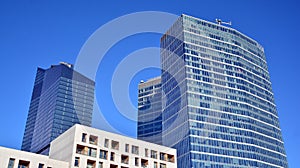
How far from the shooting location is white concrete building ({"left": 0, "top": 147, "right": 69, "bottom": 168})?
62.1 meters

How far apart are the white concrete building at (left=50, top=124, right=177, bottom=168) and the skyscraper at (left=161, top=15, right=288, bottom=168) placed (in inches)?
2108

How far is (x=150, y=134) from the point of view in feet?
639

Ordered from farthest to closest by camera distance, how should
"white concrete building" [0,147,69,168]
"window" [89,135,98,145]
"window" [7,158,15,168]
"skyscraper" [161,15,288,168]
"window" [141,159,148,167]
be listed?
1. "skyscraper" [161,15,288,168]
2. "window" [141,159,148,167]
3. "window" [89,135,98,145]
4. "window" [7,158,15,168]
5. "white concrete building" [0,147,69,168]

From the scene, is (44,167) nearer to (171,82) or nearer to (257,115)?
(171,82)

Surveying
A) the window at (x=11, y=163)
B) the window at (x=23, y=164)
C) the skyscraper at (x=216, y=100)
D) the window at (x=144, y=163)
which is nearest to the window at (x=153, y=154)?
the window at (x=144, y=163)

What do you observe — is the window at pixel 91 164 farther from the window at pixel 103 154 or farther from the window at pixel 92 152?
the window at pixel 103 154

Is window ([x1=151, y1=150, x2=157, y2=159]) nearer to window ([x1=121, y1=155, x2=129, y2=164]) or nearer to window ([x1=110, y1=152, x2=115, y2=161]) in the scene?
window ([x1=121, y1=155, x2=129, y2=164])

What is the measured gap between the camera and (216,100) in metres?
150

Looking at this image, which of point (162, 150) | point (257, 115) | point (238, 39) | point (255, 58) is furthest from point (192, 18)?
point (162, 150)

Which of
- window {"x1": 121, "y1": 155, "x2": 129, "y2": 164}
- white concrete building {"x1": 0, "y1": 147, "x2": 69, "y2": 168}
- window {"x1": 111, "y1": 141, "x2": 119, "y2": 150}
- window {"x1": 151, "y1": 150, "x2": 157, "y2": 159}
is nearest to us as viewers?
white concrete building {"x1": 0, "y1": 147, "x2": 69, "y2": 168}

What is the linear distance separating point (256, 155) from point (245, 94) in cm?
2851

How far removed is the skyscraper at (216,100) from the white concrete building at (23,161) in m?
72.5

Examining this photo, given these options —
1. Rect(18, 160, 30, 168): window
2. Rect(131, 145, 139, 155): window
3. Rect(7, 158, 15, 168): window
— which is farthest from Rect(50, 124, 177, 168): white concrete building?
Rect(7, 158, 15, 168): window

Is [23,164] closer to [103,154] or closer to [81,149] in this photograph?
[81,149]
